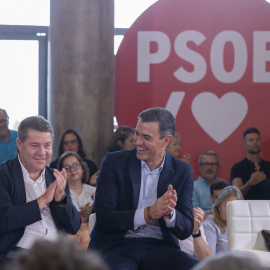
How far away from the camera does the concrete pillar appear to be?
6.11m

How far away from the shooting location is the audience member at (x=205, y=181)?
520cm

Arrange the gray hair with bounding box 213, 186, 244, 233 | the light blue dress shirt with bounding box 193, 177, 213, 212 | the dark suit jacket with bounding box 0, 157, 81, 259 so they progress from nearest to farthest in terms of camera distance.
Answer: the dark suit jacket with bounding box 0, 157, 81, 259 < the gray hair with bounding box 213, 186, 244, 233 < the light blue dress shirt with bounding box 193, 177, 213, 212

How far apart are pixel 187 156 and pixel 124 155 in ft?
10.3

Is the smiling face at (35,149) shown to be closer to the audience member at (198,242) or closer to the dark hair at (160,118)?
the dark hair at (160,118)

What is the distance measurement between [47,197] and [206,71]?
4.09m

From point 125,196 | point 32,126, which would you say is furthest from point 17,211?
point 125,196

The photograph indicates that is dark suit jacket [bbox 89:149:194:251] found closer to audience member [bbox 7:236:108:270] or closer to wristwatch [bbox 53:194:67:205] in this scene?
wristwatch [bbox 53:194:67:205]

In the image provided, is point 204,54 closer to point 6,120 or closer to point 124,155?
point 6,120

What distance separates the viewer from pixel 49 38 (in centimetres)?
621

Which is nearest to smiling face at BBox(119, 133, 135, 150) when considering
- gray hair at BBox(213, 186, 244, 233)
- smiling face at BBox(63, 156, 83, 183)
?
smiling face at BBox(63, 156, 83, 183)

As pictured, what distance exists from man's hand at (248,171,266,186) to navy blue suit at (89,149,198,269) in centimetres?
248

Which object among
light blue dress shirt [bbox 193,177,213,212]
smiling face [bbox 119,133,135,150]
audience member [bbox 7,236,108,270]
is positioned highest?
audience member [bbox 7,236,108,270]

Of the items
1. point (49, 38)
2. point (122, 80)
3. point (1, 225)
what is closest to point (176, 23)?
point (122, 80)

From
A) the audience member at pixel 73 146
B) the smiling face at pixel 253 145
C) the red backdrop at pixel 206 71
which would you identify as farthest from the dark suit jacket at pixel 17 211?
the red backdrop at pixel 206 71
